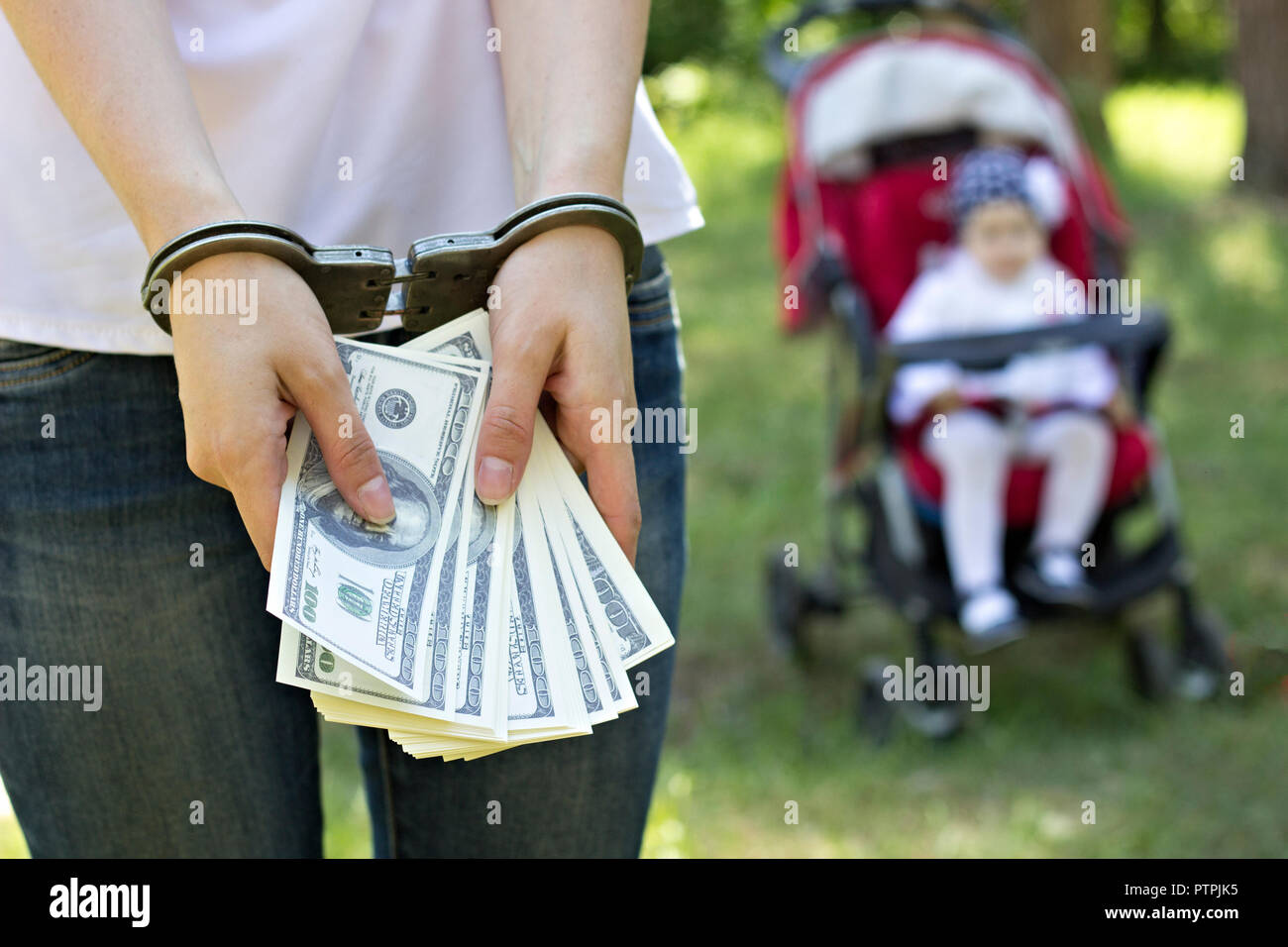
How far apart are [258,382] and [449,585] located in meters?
0.24

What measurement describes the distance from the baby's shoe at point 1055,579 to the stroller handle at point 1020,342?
0.58 meters

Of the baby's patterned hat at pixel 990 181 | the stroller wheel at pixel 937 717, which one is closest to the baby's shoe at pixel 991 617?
the stroller wheel at pixel 937 717

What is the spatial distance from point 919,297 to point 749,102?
8821 mm

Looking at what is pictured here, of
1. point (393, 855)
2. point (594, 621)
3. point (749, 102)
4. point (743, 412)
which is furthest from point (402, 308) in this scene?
point (749, 102)

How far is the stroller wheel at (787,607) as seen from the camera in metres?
3.46

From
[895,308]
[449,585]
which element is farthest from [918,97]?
[449,585]

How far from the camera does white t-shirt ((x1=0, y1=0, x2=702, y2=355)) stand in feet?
3.42

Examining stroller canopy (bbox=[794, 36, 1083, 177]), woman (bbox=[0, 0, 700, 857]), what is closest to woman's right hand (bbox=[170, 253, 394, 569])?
woman (bbox=[0, 0, 700, 857])

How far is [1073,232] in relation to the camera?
376 cm

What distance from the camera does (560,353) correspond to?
0.97 metres

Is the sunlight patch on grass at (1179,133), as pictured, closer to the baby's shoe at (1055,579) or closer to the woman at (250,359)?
Result: the baby's shoe at (1055,579)

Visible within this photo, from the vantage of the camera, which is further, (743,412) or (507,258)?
(743,412)

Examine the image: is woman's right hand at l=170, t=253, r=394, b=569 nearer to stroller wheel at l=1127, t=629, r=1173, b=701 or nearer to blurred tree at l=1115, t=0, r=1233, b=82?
stroller wheel at l=1127, t=629, r=1173, b=701

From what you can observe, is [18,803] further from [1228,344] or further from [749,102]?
[749,102]
